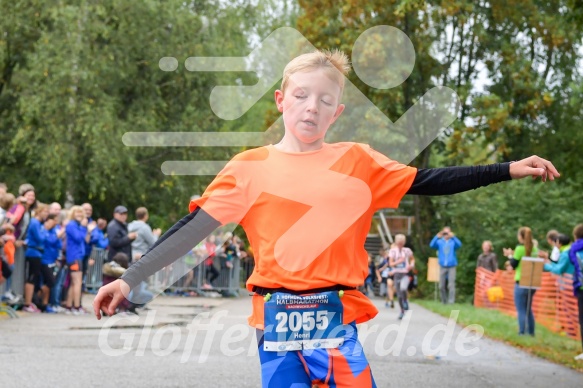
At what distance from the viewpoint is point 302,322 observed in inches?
175

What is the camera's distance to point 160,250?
4320mm

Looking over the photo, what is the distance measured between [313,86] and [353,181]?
0.40 meters

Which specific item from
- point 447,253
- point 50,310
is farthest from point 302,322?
point 447,253

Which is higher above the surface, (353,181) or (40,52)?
(40,52)

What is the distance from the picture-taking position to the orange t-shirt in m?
4.46

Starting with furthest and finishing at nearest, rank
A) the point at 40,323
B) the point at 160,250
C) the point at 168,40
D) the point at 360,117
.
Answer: the point at 168,40 → the point at 360,117 → the point at 40,323 → the point at 160,250

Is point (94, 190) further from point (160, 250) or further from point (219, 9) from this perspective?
point (160, 250)

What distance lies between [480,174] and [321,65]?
75 centimetres

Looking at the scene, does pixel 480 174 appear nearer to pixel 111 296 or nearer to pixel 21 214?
pixel 111 296

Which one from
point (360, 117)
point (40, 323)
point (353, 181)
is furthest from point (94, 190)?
point (353, 181)

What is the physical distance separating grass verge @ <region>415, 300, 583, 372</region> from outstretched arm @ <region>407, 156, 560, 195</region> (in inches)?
329

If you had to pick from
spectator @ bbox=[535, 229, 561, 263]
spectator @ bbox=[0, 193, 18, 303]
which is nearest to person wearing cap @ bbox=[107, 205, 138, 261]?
spectator @ bbox=[0, 193, 18, 303]

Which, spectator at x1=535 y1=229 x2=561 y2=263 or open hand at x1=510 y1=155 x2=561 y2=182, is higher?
open hand at x1=510 y1=155 x2=561 y2=182

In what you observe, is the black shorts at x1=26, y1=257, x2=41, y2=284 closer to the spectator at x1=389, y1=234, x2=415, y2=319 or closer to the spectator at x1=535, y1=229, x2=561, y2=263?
the spectator at x1=389, y1=234, x2=415, y2=319
